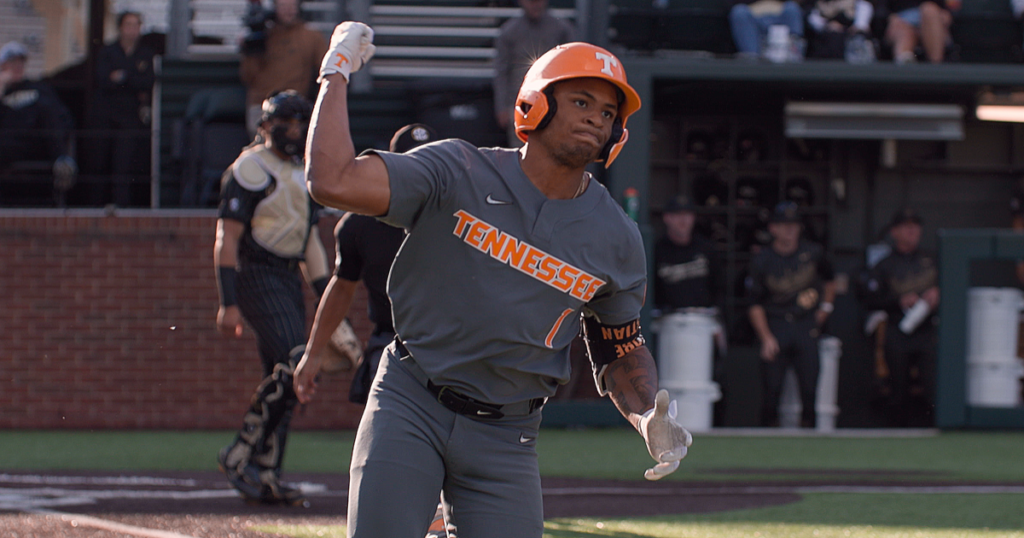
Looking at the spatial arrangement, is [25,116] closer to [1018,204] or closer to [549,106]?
[549,106]

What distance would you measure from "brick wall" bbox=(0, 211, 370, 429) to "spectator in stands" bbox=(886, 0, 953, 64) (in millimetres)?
6430

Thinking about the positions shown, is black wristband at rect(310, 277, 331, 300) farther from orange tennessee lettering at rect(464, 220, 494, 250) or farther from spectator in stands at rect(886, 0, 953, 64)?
spectator in stands at rect(886, 0, 953, 64)

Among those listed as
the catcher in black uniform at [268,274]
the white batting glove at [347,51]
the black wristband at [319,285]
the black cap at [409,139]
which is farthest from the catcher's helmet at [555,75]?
the black wristband at [319,285]

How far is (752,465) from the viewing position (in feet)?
28.4

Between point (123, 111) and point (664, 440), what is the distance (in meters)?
10.5

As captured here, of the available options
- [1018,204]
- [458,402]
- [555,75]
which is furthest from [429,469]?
[1018,204]

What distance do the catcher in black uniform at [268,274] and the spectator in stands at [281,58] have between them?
5.02 meters

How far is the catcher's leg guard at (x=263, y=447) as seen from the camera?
620 centimetres

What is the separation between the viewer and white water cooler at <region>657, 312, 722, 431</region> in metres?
11.0

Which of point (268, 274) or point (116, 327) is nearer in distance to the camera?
point (268, 274)

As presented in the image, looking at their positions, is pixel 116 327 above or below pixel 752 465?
above

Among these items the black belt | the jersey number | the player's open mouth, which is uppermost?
the player's open mouth

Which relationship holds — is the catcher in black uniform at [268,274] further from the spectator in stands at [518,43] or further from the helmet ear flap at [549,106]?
the spectator in stands at [518,43]

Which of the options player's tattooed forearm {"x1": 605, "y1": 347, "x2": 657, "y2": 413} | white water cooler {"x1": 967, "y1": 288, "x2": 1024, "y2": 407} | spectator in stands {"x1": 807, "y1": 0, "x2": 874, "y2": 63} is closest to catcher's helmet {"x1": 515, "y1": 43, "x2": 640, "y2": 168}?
player's tattooed forearm {"x1": 605, "y1": 347, "x2": 657, "y2": 413}
